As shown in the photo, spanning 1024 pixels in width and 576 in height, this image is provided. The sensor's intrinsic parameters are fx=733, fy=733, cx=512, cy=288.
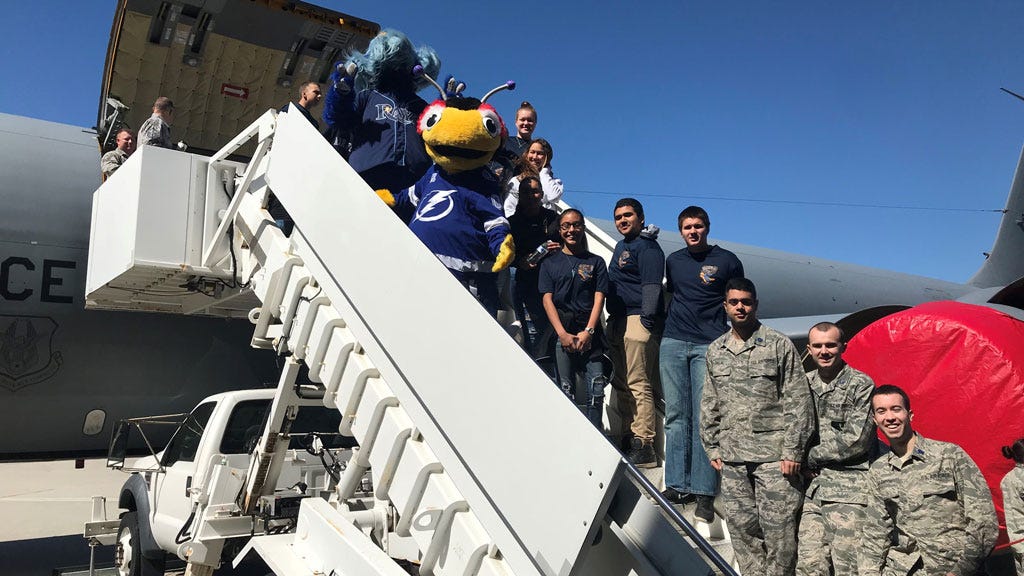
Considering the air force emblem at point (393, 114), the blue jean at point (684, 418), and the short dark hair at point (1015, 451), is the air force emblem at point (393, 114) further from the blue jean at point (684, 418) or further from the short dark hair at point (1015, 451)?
the short dark hair at point (1015, 451)

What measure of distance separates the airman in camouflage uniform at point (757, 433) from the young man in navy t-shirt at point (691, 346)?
222mm

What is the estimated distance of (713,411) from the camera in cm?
348

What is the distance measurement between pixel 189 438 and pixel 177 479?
0.35 metres

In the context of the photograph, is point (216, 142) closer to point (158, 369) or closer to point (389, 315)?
point (158, 369)

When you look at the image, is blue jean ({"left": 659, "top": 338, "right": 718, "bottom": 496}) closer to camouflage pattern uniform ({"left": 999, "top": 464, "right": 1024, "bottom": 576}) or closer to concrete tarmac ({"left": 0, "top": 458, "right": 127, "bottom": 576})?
camouflage pattern uniform ({"left": 999, "top": 464, "right": 1024, "bottom": 576})

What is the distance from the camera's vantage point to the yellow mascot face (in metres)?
3.77

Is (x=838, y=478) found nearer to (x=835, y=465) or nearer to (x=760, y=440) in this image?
(x=835, y=465)

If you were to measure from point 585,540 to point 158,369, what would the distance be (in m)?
7.59

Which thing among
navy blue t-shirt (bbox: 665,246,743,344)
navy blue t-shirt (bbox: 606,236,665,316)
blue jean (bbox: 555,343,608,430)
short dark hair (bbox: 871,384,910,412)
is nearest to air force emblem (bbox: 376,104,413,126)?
navy blue t-shirt (bbox: 606,236,665,316)

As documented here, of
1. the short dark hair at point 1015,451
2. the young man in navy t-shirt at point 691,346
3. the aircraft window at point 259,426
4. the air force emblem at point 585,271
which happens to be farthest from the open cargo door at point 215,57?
the short dark hair at point 1015,451

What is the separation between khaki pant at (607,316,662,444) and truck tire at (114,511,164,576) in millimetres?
4305

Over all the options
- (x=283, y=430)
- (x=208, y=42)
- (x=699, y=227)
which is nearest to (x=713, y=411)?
(x=699, y=227)

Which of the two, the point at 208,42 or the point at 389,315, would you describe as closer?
the point at 389,315

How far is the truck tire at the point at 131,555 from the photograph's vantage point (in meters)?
6.04
